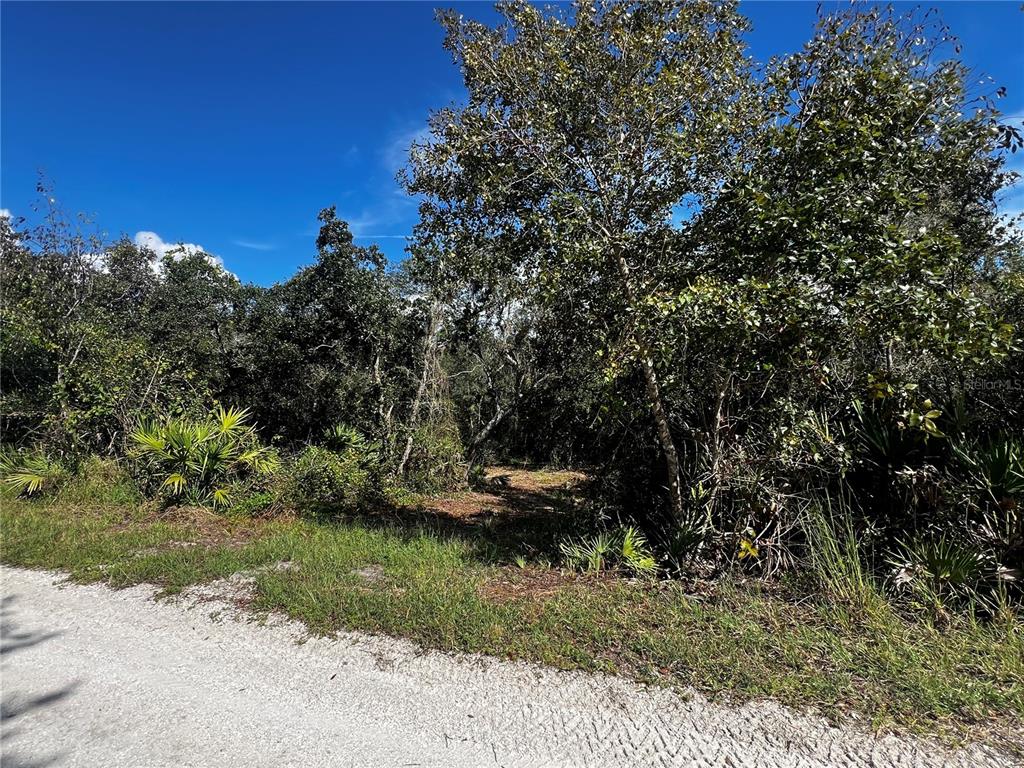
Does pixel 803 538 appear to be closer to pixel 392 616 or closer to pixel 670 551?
pixel 670 551

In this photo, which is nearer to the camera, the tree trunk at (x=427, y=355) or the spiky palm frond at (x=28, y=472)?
the spiky palm frond at (x=28, y=472)

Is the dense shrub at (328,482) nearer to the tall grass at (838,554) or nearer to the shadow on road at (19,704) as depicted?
the shadow on road at (19,704)

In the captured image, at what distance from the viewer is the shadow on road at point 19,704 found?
→ 8.39 feet

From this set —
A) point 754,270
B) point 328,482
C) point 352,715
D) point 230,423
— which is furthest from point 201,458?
point 754,270

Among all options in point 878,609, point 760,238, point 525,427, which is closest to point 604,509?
point 878,609

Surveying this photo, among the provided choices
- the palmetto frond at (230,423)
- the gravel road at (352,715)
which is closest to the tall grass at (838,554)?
the gravel road at (352,715)

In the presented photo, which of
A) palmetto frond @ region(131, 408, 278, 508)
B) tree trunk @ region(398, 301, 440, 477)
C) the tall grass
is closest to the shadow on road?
palmetto frond @ region(131, 408, 278, 508)

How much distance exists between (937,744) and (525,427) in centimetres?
1354

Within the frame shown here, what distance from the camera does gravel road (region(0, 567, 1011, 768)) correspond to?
2570 mm

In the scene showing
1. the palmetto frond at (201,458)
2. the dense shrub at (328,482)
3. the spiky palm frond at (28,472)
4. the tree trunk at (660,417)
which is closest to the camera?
the tree trunk at (660,417)

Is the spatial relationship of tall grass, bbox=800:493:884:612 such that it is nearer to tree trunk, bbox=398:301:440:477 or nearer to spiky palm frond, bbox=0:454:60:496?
tree trunk, bbox=398:301:440:477

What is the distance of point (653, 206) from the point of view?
558 centimetres

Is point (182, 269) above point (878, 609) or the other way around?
above

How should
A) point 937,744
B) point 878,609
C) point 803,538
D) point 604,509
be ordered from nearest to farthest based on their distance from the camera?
point 937,744 < point 878,609 < point 803,538 < point 604,509
